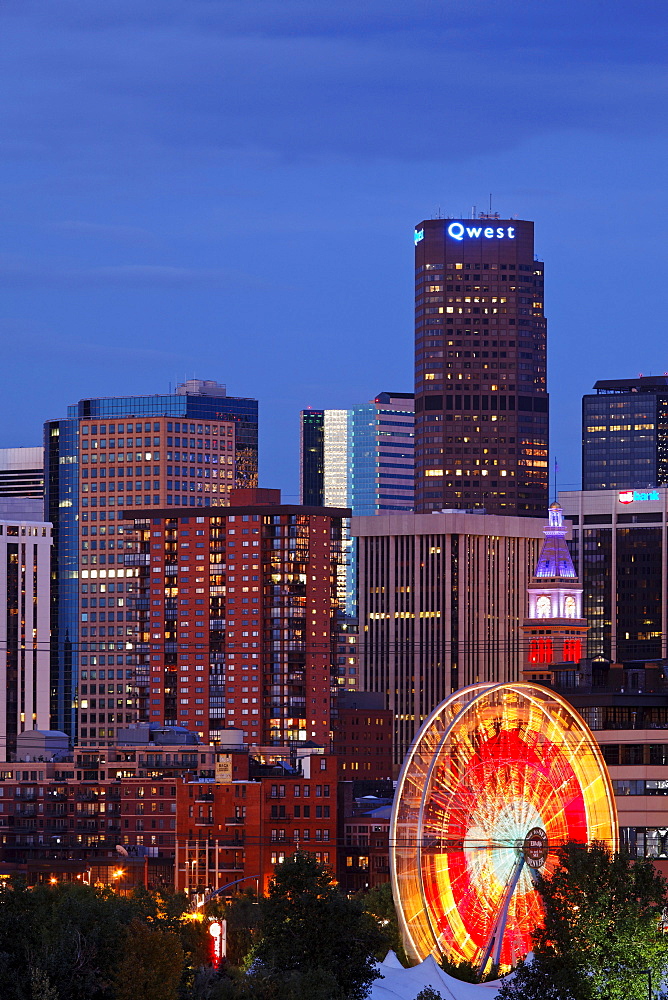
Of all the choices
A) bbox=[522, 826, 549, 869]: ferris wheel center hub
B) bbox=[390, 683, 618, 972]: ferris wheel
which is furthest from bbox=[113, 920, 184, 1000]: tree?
bbox=[522, 826, 549, 869]: ferris wheel center hub

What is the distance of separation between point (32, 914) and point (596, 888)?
90.3 feet

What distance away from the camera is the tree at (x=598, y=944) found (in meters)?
106

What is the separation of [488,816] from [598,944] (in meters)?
28.5

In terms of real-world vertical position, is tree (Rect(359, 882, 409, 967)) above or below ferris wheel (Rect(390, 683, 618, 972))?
below

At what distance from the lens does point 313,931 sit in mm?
123875

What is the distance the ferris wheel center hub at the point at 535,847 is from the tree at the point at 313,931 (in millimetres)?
11054

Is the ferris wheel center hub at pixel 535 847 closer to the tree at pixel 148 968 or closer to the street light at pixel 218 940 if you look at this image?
the street light at pixel 218 940

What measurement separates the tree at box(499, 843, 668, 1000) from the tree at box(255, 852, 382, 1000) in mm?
10642

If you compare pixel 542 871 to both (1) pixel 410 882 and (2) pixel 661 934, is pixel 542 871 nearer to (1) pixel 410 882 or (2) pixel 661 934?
(1) pixel 410 882

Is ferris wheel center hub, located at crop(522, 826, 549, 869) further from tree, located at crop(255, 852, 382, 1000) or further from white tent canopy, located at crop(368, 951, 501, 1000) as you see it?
tree, located at crop(255, 852, 382, 1000)

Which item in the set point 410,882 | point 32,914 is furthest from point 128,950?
point 410,882

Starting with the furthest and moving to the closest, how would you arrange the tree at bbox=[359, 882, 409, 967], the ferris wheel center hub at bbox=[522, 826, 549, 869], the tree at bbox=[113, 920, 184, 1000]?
the tree at bbox=[359, 882, 409, 967] → the ferris wheel center hub at bbox=[522, 826, 549, 869] → the tree at bbox=[113, 920, 184, 1000]

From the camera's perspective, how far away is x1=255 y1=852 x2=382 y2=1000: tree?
122 m

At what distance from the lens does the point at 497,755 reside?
138500mm
